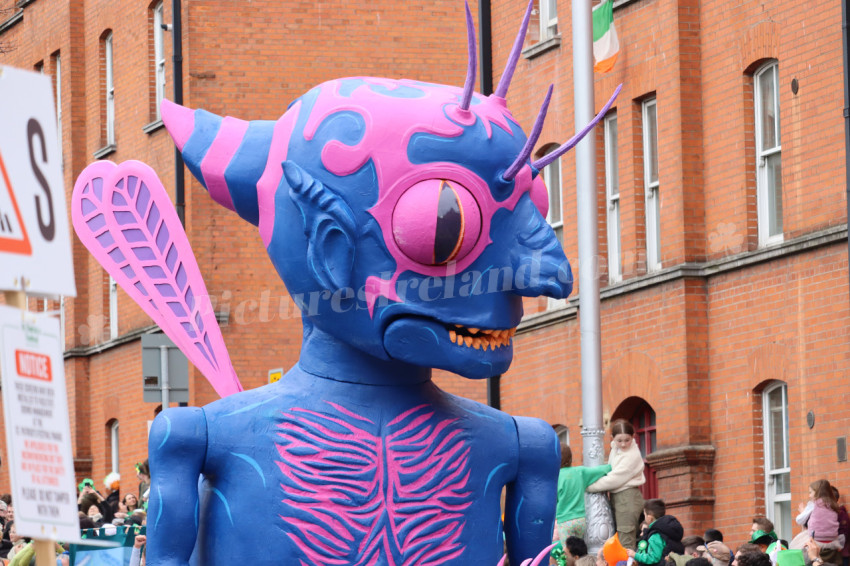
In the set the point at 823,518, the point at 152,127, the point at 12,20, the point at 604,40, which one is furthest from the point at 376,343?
the point at 12,20

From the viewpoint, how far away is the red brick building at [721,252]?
60.7 feet

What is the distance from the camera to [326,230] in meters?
5.96

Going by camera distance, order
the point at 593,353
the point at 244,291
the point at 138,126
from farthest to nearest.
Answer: the point at 138,126
the point at 244,291
the point at 593,353

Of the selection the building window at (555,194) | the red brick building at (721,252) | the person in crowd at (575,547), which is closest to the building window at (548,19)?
the red brick building at (721,252)

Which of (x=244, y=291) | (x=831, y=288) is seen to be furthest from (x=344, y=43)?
(x=831, y=288)

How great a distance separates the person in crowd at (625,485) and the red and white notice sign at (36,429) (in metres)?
9.63

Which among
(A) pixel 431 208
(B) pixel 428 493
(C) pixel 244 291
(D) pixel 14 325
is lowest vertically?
(B) pixel 428 493

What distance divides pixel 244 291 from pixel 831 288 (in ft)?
39.6

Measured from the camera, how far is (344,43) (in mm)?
28766

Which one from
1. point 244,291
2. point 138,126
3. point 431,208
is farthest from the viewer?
point 138,126

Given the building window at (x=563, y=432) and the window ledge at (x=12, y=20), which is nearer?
the building window at (x=563, y=432)

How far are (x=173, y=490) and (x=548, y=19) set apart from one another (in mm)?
19058

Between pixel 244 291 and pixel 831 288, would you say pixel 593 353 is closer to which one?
pixel 831 288

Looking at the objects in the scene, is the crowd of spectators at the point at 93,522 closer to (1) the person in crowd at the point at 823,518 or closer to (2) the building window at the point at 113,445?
(1) the person in crowd at the point at 823,518
